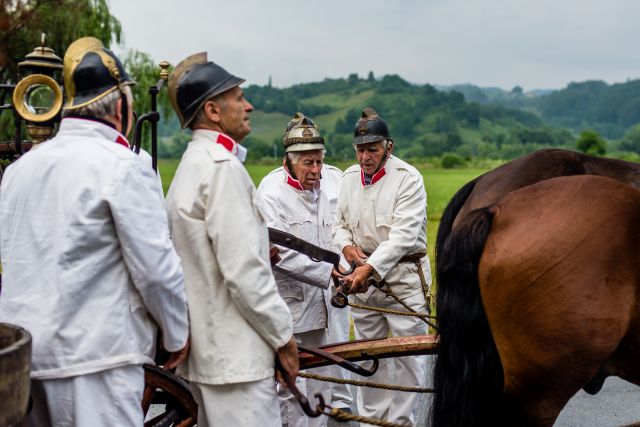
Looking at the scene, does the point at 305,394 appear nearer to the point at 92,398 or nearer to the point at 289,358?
the point at 289,358

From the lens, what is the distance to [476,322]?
316cm

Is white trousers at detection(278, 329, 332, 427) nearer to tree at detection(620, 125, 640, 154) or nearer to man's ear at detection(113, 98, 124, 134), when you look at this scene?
man's ear at detection(113, 98, 124, 134)

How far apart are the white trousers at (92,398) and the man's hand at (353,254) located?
2.49 meters

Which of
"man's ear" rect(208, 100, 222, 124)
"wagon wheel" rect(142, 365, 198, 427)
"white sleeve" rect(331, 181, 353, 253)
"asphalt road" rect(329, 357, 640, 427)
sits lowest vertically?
"asphalt road" rect(329, 357, 640, 427)

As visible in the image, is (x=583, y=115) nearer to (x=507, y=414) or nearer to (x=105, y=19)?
(x=105, y=19)

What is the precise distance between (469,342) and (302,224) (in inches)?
80.1

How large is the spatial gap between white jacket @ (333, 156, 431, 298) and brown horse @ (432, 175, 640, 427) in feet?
5.24

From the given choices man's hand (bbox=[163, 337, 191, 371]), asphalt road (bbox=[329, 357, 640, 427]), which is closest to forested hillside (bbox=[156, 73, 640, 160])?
asphalt road (bbox=[329, 357, 640, 427])

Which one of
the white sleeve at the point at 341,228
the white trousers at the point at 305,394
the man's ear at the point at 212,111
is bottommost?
the white trousers at the point at 305,394

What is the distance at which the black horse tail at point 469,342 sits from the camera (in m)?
3.14

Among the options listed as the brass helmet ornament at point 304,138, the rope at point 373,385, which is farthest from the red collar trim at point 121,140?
the brass helmet ornament at point 304,138

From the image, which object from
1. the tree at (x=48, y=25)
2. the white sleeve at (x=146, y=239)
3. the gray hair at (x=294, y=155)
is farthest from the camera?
the tree at (x=48, y=25)

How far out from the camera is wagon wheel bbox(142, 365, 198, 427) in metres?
3.36

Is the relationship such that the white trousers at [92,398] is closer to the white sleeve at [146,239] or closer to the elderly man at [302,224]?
the white sleeve at [146,239]
